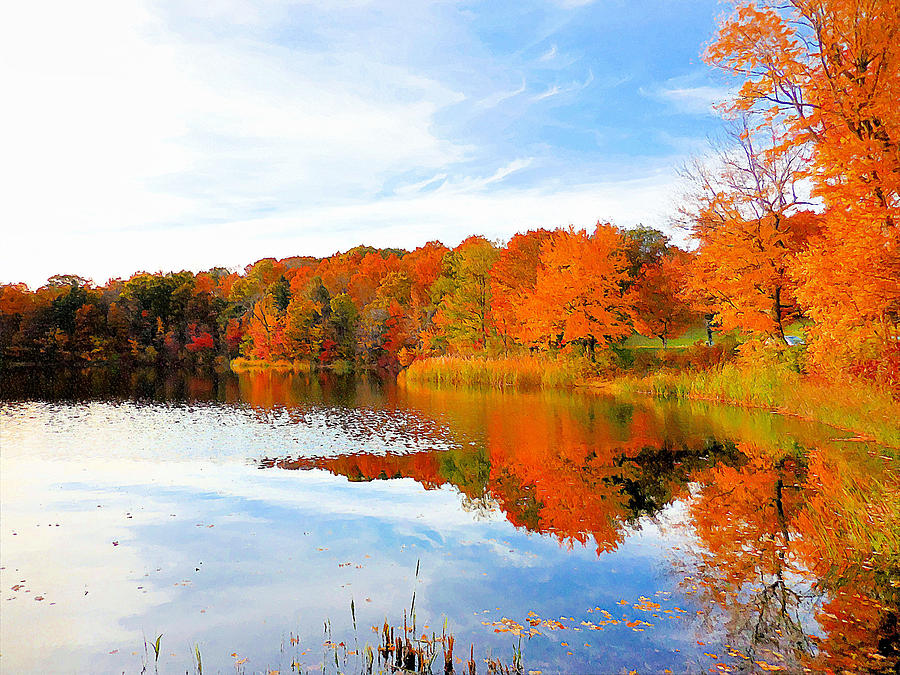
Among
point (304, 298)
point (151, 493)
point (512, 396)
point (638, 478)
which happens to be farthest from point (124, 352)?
point (638, 478)

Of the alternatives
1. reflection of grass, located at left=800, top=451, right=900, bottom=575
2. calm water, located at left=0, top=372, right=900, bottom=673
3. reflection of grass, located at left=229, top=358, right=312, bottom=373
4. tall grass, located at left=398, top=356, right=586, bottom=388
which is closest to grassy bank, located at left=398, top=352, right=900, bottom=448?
tall grass, located at left=398, top=356, right=586, bottom=388

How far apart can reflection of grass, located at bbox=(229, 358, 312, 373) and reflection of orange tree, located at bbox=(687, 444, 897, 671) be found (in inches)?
2523

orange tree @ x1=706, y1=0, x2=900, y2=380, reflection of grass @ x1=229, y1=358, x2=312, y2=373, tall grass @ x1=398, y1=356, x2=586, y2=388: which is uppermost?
orange tree @ x1=706, y1=0, x2=900, y2=380

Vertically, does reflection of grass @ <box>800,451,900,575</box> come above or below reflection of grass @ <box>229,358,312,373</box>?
above

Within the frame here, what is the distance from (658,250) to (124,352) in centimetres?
7063

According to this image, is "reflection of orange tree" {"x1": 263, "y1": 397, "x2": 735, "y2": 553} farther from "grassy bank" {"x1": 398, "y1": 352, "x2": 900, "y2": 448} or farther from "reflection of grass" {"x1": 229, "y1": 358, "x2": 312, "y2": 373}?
"reflection of grass" {"x1": 229, "y1": 358, "x2": 312, "y2": 373}

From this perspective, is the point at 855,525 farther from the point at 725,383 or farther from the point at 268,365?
the point at 268,365

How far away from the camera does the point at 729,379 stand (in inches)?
1118

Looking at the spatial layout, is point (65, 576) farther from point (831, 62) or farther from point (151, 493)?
point (831, 62)

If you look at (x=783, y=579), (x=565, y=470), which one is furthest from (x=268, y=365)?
(x=783, y=579)

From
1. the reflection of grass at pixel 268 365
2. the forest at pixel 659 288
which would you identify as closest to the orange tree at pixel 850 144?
the forest at pixel 659 288

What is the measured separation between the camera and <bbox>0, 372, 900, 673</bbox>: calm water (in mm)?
6715

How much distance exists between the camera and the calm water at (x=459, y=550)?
6.71 meters

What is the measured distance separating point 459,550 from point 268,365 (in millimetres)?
70723
